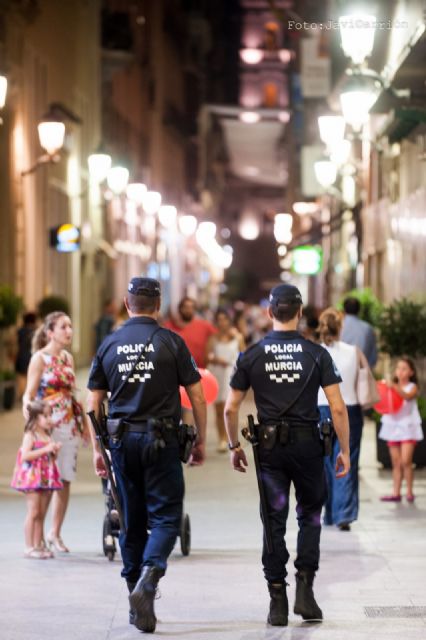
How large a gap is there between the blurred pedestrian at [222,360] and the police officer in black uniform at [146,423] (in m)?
10.9

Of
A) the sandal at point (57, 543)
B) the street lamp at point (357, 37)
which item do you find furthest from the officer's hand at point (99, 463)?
the street lamp at point (357, 37)

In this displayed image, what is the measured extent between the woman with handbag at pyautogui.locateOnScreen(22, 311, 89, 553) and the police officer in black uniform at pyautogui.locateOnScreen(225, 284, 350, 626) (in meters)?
2.89

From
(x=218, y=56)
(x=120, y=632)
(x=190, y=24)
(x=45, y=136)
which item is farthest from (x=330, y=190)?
(x=218, y=56)

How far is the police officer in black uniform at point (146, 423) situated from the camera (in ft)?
28.6

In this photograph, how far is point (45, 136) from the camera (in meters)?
26.0

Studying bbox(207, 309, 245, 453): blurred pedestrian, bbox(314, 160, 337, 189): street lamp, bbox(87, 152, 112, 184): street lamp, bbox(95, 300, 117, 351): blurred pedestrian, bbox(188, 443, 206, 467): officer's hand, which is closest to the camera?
bbox(188, 443, 206, 467): officer's hand

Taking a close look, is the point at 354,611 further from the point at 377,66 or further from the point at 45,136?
the point at 377,66

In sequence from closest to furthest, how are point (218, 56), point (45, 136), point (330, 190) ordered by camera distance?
point (45, 136) → point (330, 190) → point (218, 56)

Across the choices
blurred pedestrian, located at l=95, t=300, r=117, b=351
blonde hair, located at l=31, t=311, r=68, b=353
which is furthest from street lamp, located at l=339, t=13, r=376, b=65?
blurred pedestrian, located at l=95, t=300, r=117, b=351

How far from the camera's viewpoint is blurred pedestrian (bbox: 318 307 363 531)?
12.8 m

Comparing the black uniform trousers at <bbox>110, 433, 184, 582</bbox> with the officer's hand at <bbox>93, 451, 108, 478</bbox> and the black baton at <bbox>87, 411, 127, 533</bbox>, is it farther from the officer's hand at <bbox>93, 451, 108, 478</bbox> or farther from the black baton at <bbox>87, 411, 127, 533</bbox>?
the officer's hand at <bbox>93, 451, 108, 478</bbox>

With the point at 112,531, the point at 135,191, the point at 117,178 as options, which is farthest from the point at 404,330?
the point at 135,191

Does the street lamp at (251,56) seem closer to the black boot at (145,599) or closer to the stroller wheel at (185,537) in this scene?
the stroller wheel at (185,537)

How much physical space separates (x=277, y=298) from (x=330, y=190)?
29.5 metres
